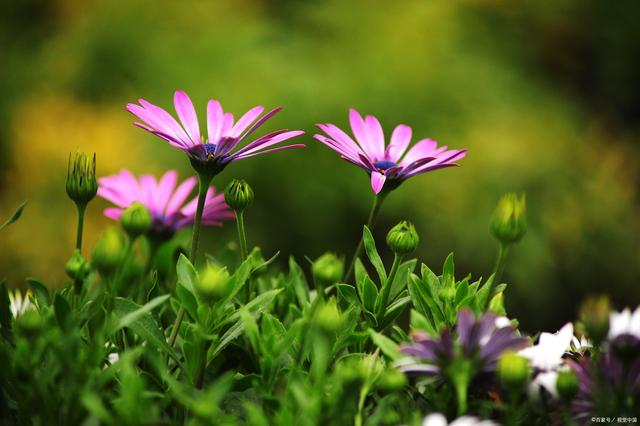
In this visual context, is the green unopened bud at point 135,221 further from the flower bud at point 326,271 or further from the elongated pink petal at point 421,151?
the elongated pink petal at point 421,151

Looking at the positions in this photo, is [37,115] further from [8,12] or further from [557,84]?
[557,84]

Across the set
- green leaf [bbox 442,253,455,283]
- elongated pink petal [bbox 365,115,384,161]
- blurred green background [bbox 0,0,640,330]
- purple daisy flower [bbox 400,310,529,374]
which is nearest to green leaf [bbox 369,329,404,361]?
purple daisy flower [bbox 400,310,529,374]

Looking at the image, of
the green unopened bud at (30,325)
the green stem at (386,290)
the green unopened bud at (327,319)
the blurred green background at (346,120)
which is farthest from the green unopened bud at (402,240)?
the blurred green background at (346,120)

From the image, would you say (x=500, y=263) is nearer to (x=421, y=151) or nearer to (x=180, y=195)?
(x=421, y=151)

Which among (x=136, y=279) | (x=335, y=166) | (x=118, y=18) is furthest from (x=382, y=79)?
(x=136, y=279)

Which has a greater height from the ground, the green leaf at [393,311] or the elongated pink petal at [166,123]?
the elongated pink petal at [166,123]

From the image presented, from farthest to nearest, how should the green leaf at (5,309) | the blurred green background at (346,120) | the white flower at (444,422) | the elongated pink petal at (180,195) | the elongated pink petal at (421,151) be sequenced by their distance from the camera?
the blurred green background at (346,120), the elongated pink petal at (180,195), the elongated pink petal at (421,151), the green leaf at (5,309), the white flower at (444,422)
